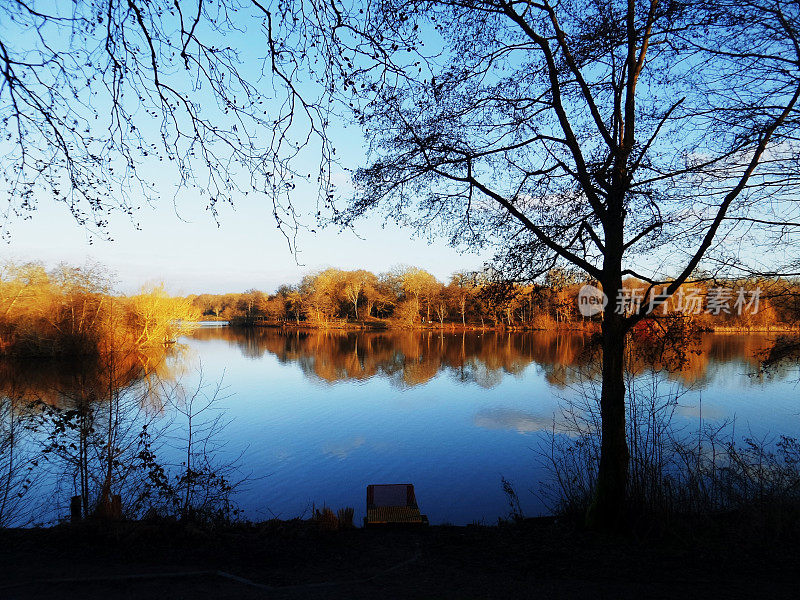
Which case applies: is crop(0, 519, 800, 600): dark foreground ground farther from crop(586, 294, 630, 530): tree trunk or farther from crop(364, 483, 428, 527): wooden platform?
crop(364, 483, 428, 527): wooden platform

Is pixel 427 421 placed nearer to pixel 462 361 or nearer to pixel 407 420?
pixel 407 420

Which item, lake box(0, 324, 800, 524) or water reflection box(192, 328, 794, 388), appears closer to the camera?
lake box(0, 324, 800, 524)

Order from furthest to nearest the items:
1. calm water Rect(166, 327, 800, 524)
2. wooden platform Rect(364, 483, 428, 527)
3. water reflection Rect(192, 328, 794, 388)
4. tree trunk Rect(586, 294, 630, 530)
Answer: water reflection Rect(192, 328, 794, 388), calm water Rect(166, 327, 800, 524), wooden platform Rect(364, 483, 428, 527), tree trunk Rect(586, 294, 630, 530)

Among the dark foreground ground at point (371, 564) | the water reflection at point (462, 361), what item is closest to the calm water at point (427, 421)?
the water reflection at point (462, 361)

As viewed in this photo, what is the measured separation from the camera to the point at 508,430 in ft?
45.1

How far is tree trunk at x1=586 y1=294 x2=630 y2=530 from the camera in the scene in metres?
5.34

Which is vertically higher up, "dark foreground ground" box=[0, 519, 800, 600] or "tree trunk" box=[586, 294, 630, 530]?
"tree trunk" box=[586, 294, 630, 530]

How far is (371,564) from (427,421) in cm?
1078

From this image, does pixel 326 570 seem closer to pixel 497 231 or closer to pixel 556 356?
pixel 497 231

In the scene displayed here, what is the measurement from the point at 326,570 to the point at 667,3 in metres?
6.40

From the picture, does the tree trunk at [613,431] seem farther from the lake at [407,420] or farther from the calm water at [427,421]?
the calm water at [427,421]

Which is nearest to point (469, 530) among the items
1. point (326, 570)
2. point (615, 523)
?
point (615, 523)

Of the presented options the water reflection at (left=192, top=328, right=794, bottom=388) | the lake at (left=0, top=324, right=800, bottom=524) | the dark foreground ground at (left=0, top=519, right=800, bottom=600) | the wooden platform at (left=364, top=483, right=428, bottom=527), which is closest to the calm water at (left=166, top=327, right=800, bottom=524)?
the lake at (left=0, top=324, right=800, bottom=524)

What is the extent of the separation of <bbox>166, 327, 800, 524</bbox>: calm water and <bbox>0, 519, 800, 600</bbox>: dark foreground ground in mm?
2275
